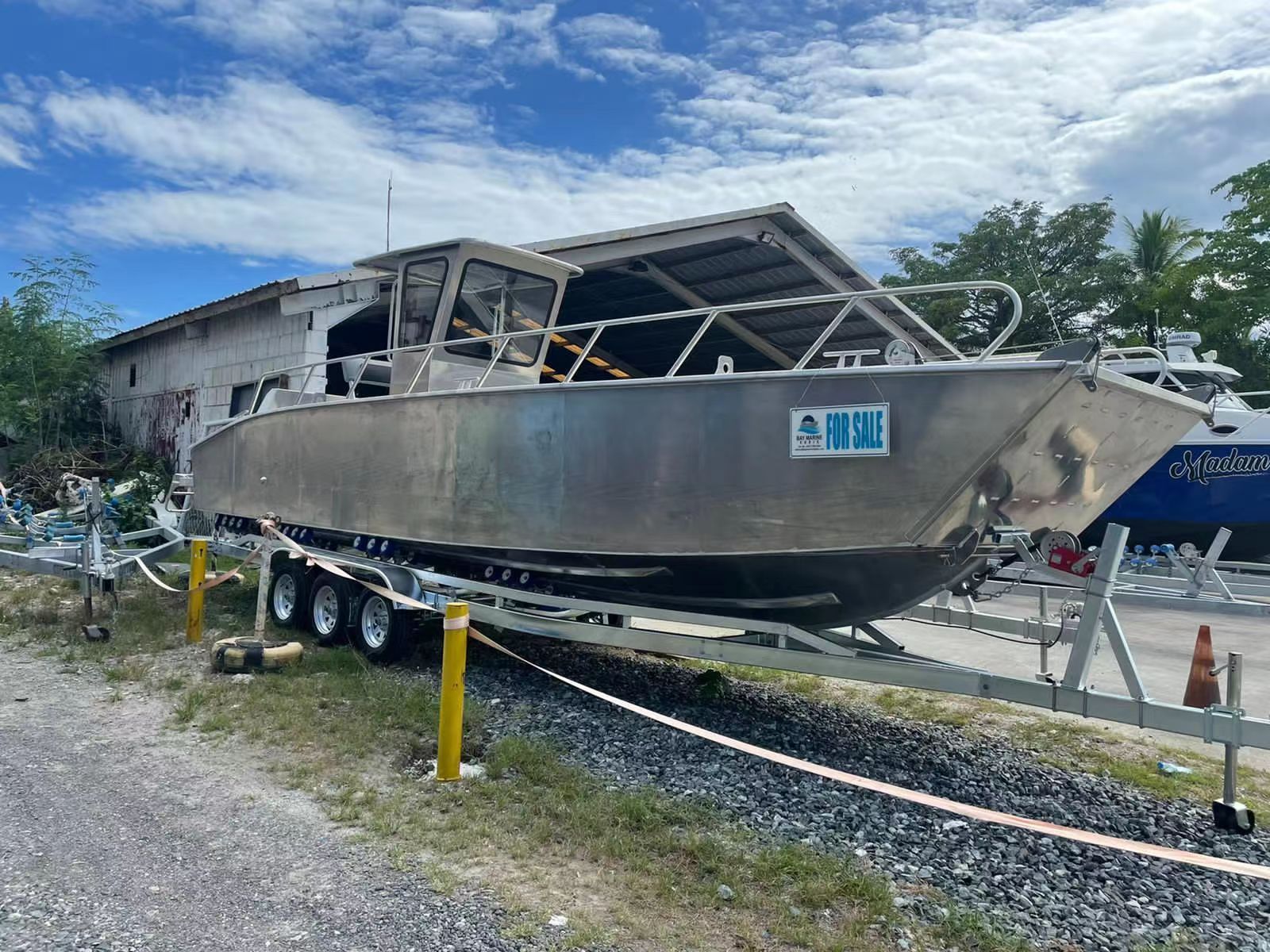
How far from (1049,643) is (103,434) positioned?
763 inches

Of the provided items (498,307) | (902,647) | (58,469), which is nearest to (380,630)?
(498,307)

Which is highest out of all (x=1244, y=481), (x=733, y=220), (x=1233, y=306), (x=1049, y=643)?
(x=1233, y=306)

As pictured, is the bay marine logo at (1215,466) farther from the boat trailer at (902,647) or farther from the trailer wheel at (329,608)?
the trailer wheel at (329,608)

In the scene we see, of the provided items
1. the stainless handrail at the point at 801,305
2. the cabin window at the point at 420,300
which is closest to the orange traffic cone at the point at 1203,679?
the stainless handrail at the point at 801,305

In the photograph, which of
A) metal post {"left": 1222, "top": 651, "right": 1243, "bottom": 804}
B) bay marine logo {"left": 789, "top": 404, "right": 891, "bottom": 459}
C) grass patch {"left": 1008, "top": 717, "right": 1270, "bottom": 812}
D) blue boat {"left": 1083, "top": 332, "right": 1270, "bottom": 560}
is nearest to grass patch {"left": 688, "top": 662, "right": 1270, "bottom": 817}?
grass patch {"left": 1008, "top": 717, "right": 1270, "bottom": 812}

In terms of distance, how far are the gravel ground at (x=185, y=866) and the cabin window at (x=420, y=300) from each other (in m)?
4.06

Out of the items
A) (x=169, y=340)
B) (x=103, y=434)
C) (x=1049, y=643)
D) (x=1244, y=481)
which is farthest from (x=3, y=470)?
(x=1244, y=481)

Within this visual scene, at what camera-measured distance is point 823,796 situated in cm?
467

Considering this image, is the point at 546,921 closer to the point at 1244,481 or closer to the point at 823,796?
the point at 823,796

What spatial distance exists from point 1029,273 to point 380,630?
2462 centimetres

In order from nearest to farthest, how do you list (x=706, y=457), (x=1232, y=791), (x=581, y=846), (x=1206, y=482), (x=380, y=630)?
1. (x=581, y=846)
2. (x=1232, y=791)
3. (x=706, y=457)
4. (x=380, y=630)
5. (x=1206, y=482)

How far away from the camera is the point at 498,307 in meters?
8.04

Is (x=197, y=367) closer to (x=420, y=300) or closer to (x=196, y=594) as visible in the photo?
(x=196, y=594)

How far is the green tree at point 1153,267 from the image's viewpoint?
23188mm
